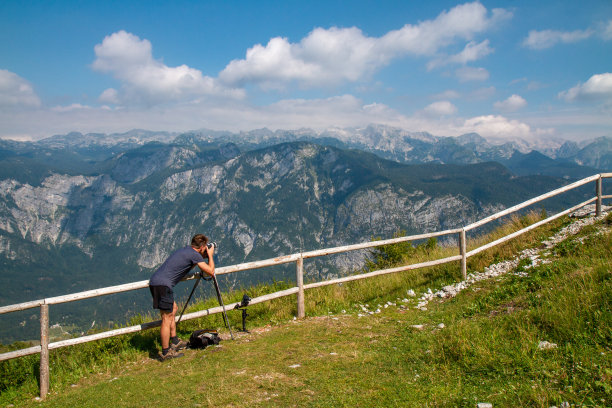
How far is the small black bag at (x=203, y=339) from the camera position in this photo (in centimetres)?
759

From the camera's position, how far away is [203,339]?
7.57 m

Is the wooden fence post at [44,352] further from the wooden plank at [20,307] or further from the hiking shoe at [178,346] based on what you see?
the hiking shoe at [178,346]

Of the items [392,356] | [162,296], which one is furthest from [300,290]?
[392,356]

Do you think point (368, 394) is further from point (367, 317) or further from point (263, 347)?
point (367, 317)

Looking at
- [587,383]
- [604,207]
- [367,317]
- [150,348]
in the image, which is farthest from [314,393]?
[604,207]

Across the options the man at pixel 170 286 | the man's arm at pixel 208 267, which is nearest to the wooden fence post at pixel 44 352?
the man at pixel 170 286

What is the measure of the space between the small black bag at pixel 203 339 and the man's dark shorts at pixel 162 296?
97 cm

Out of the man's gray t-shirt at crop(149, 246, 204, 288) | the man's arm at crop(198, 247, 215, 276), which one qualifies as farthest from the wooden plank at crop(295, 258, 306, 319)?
the man's gray t-shirt at crop(149, 246, 204, 288)

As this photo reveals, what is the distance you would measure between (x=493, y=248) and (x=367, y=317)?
6238mm

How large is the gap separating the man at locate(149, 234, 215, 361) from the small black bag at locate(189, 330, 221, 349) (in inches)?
7.1

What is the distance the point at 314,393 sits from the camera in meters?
5.05

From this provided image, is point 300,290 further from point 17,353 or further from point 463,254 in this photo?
point 17,353

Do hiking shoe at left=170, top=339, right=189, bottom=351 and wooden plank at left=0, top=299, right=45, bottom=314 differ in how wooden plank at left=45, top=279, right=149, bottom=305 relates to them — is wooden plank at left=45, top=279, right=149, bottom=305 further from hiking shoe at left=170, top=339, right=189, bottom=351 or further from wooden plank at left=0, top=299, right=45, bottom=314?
hiking shoe at left=170, top=339, right=189, bottom=351

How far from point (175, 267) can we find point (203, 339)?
5.68 feet
